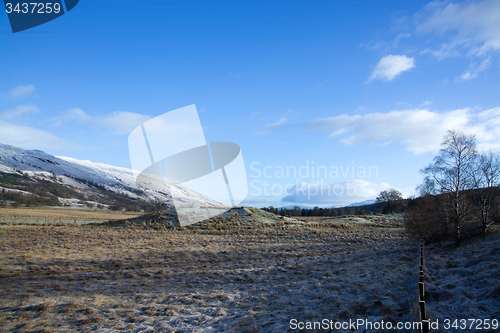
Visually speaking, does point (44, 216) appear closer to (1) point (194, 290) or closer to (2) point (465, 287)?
(1) point (194, 290)

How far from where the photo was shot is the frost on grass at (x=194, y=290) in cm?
703

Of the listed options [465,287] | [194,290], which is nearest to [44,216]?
[194,290]

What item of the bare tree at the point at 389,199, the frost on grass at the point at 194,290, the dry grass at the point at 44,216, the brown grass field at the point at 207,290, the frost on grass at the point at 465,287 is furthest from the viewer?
the bare tree at the point at 389,199

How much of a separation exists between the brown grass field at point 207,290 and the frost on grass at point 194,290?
31 mm

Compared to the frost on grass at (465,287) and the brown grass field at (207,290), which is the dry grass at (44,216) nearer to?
the brown grass field at (207,290)

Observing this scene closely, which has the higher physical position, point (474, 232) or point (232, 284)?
point (474, 232)

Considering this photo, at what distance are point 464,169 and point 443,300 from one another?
1233cm

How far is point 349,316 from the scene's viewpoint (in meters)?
6.65

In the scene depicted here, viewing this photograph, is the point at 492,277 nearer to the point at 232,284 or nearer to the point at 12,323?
the point at 232,284

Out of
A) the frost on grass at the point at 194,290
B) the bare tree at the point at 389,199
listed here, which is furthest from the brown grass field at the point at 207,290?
the bare tree at the point at 389,199

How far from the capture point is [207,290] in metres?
10.5

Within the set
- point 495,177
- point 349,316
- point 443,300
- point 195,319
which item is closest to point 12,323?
point 195,319

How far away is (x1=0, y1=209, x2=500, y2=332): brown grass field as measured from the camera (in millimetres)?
6918

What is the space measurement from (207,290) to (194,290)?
1.71ft
